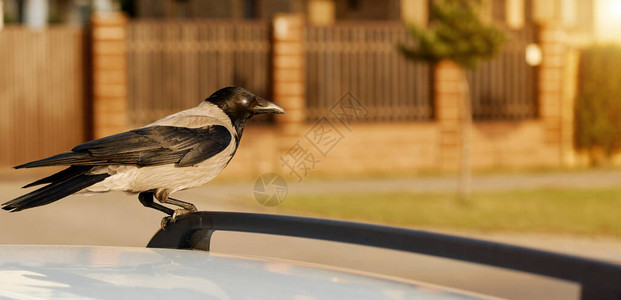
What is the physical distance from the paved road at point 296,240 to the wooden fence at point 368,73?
10.1 ft

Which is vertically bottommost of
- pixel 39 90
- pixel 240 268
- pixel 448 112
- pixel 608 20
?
pixel 448 112

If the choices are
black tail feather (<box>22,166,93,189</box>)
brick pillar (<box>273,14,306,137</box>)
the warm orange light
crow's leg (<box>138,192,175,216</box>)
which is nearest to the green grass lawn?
brick pillar (<box>273,14,306,137</box>)

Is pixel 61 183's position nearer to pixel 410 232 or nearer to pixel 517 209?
pixel 410 232

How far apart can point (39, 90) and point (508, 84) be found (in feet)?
33.0

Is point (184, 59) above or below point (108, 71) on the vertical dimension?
above

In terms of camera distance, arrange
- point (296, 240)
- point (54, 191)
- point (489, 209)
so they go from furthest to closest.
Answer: point (489, 209), point (296, 240), point (54, 191)

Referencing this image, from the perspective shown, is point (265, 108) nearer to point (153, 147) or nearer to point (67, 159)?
point (153, 147)

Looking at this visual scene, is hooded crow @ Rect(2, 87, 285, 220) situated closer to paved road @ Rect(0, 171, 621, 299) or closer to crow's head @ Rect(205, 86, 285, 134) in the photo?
crow's head @ Rect(205, 86, 285, 134)

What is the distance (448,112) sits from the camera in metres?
18.8

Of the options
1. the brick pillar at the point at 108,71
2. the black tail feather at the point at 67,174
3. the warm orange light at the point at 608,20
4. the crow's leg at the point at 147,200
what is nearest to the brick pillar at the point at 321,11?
the warm orange light at the point at 608,20

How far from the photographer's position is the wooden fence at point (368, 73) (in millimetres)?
18484

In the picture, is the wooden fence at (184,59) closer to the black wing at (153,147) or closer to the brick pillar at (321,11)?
the brick pillar at (321,11)

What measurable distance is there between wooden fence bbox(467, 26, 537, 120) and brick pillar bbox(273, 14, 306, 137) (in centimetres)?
390

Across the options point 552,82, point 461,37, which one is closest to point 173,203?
point 461,37
